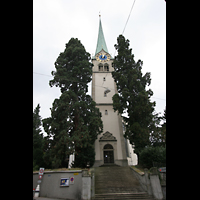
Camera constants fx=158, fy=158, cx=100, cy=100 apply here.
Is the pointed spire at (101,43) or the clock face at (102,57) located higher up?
the pointed spire at (101,43)

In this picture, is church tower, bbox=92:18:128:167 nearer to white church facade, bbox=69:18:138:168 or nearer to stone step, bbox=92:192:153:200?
white church facade, bbox=69:18:138:168

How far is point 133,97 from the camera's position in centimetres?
1577

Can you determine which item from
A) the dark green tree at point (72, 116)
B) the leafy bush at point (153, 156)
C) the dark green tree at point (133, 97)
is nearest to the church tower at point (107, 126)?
the dark green tree at point (133, 97)

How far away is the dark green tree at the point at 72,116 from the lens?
1298 cm

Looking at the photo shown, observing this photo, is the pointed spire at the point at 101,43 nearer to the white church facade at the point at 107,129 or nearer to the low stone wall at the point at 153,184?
the white church facade at the point at 107,129

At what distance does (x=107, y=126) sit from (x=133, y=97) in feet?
21.4

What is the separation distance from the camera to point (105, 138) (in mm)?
19578

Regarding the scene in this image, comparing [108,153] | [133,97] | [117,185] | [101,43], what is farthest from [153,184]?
[101,43]

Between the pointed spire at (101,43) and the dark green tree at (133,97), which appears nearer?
the dark green tree at (133,97)

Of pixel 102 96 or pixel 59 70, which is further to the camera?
pixel 102 96

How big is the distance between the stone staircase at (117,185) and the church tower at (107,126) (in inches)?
159
